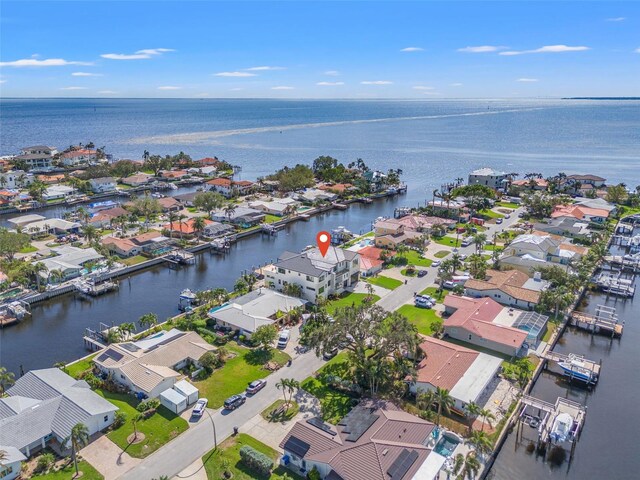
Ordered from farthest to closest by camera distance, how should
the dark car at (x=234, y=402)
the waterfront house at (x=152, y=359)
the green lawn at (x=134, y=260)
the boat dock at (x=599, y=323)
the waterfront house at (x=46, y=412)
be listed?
the green lawn at (x=134, y=260)
the boat dock at (x=599, y=323)
the waterfront house at (x=152, y=359)
the dark car at (x=234, y=402)
the waterfront house at (x=46, y=412)

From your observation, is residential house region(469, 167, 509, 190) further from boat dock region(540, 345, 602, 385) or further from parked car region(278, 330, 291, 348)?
parked car region(278, 330, 291, 348)

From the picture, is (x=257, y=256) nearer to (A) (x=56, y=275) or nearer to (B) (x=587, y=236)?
(A) (x=56, y=275)

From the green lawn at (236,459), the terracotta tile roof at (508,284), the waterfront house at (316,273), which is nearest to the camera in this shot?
the green lawn at (236,459)

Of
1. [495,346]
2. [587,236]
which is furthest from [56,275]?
[587,236]

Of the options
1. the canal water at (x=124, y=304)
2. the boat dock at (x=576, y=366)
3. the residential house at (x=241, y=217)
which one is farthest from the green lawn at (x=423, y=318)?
the residential house at (x=241, y=217)

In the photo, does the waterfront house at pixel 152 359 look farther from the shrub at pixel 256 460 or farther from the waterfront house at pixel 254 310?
the shrub at pixel 256 460

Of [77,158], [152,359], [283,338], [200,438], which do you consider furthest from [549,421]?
[77,158]
